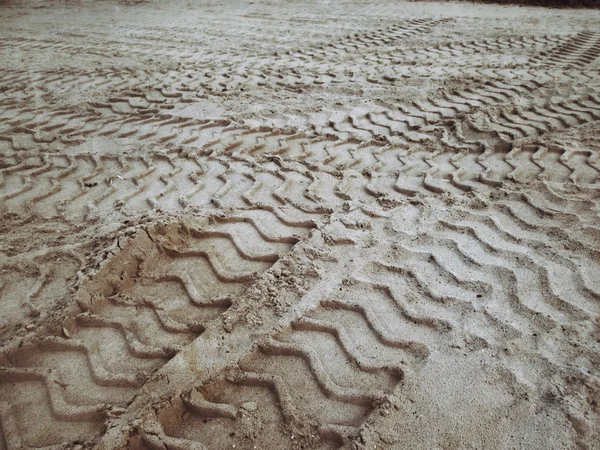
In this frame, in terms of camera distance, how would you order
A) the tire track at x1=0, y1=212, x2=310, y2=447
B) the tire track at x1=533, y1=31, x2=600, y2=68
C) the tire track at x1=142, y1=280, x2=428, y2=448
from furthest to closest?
the tire track at x1=533, y1=31, x2=600, y2=68, the tire track at x1=0, y1=212, x2=310, y2=447, the tire track at x1=142, y1=280, x2=428, y2=448

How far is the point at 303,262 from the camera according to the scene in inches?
95.5

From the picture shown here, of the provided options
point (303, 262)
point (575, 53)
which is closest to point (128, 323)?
point (303, 262)

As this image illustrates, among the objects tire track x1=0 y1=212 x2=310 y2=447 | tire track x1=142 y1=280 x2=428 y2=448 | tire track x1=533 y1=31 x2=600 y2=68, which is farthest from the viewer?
tire track x1=533 y1=31 x2=600 y2=68

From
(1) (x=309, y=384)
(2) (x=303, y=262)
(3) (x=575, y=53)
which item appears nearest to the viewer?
(1) (x=309, y=384)

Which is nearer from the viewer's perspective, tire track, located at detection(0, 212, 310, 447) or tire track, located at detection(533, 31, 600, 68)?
tire track, located at detection(0, 212, 310, 447)

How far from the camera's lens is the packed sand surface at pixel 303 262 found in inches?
65.4

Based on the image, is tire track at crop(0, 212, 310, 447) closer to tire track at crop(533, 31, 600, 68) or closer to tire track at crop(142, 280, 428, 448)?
tire track at crop(142, 280, 428, 448)

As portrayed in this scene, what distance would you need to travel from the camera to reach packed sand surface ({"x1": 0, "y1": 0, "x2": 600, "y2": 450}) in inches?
65.4

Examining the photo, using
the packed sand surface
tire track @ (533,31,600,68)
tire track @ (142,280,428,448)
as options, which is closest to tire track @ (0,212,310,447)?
the packed sand surface

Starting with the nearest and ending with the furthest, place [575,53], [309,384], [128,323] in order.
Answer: [309,384], [128,323], [575,53]

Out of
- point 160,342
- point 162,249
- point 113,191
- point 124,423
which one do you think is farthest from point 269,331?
point 113,191

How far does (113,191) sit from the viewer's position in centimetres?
324

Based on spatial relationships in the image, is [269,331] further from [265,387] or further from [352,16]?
[352,16]

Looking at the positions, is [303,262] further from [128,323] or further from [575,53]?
[575,53]
